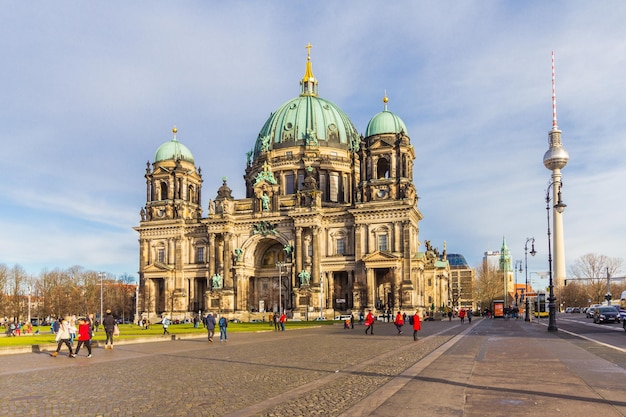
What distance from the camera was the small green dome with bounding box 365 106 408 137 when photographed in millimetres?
85512

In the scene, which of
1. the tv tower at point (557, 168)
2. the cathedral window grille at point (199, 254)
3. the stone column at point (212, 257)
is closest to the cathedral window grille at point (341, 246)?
the stone column at point (212, 257)

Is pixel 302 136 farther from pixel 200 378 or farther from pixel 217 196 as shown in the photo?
pixel 200 378

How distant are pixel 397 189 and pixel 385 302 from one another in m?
16.4

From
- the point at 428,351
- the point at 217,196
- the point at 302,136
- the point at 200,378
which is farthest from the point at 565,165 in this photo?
the point at 200,378

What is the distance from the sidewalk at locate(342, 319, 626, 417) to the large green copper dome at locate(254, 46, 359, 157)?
78950mm

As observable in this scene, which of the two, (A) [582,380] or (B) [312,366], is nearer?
(A) [582,380]

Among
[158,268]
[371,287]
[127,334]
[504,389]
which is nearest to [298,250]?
[371,287]

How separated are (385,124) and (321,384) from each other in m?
73.1

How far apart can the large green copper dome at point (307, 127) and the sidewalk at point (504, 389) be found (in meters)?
79.0

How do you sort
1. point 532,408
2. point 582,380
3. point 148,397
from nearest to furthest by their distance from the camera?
point 532,408, point 148,397, point 582,380

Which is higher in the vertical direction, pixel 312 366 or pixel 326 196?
pixel 326 196

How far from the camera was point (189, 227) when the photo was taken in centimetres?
9312

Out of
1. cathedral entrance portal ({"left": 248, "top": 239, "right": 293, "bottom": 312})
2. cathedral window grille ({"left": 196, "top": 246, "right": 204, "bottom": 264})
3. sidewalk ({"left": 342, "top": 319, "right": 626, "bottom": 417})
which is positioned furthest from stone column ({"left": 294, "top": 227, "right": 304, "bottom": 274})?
sidewalk ({"left": 342, "top": 319, "right": 626, "bottom": 417})

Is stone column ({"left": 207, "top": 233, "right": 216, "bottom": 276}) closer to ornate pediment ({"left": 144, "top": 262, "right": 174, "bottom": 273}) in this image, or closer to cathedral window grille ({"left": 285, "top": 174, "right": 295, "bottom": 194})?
ornate pediment ({"left": 144, "top": 262, "right": 174, "bottom": 273})
